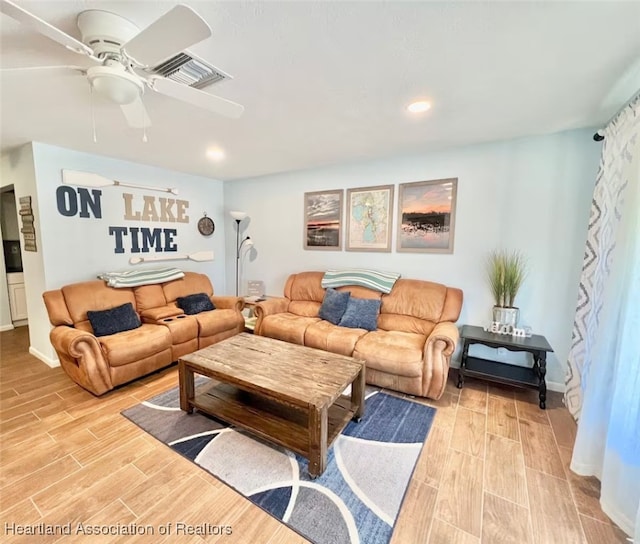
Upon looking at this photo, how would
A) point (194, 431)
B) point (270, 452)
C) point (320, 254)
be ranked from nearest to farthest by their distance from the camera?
1. point (270, 452)
2. point (194, 431)
3. point (320, 254)

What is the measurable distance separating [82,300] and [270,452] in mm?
2562

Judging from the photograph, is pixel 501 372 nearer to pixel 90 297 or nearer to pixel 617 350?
pixel 617 350

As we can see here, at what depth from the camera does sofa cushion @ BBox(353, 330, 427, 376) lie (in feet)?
8.07

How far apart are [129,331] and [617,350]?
381 cm

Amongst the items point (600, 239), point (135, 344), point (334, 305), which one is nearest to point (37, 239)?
point (135, 344)

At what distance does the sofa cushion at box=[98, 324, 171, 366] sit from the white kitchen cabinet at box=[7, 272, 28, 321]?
3.01 metres

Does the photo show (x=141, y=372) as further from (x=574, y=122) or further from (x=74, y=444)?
(x=574, y=122)

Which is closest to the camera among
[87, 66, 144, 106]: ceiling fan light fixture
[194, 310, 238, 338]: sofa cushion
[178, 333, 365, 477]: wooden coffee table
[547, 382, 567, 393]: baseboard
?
[87, 66, 144, 106]: ceiling fan light fixture

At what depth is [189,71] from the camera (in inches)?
62.9

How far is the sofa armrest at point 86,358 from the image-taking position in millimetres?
2402

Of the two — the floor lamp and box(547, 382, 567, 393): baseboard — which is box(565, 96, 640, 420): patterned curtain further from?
the floor lamp

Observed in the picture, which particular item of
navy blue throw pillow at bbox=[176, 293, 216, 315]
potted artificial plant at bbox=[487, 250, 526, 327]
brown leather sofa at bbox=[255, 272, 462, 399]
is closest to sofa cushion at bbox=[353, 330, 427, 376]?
brown leather sofa at bbox=[255, 272, 462, 399]

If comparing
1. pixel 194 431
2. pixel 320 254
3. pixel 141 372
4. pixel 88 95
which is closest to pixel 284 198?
pixel 320 254

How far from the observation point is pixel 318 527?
1409mm
